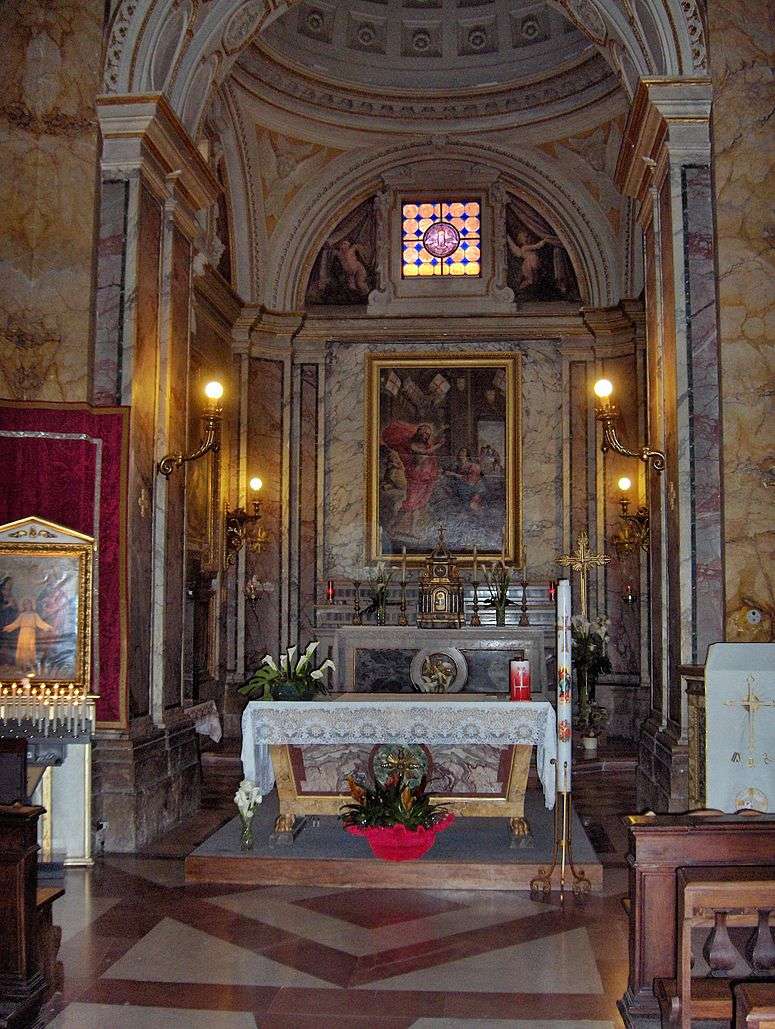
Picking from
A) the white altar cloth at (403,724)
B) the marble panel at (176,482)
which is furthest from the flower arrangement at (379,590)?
the white altar cloth at (403,724)

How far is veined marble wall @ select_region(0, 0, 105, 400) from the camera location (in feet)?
28.6

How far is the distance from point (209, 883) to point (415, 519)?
8011 mm

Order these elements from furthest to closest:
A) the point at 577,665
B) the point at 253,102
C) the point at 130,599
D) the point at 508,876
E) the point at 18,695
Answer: the point at 253,102
the point at 577,665
the point at 130,599
the point at 18,695
the point at 508,876

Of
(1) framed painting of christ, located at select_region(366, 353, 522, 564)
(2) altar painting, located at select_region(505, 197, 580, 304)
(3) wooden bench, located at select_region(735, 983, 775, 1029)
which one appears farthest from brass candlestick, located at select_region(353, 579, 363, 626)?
(3) wooden bench, located at select_region(735, 983, 775, 1029)

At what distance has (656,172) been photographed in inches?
367

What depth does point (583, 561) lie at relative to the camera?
14375 millimetres

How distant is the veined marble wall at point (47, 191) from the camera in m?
8.70

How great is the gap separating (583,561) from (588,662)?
164 centimetres

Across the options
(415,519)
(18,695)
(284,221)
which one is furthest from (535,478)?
(18,695)

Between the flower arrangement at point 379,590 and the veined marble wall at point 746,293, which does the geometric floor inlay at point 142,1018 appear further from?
the flower arrangement at point 379,590

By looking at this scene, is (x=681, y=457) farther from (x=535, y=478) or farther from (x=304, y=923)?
(x=535, y=478)

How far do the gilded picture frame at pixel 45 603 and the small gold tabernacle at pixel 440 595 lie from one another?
5539 millimetres

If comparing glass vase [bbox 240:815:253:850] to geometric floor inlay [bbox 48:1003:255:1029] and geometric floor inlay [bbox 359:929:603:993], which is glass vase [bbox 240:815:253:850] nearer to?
geometric floor inlay [bbox 359:929:603:993]

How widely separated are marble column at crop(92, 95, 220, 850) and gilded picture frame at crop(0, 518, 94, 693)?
522 millimetres
